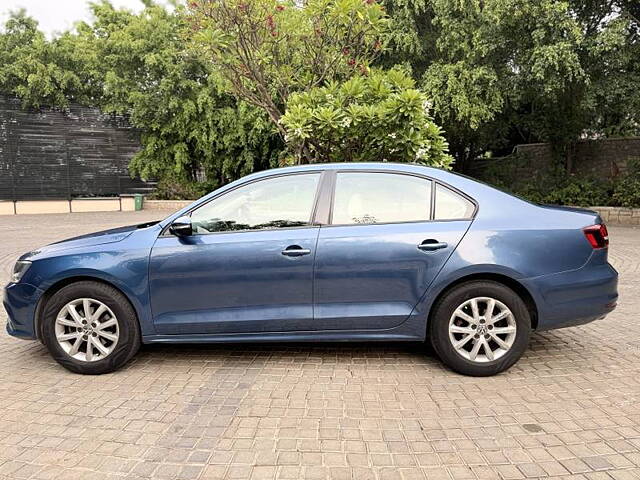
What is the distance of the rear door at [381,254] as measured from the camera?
12.3 ft

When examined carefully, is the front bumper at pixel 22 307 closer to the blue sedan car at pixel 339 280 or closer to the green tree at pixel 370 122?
the blue sedan car at pixel 339 280

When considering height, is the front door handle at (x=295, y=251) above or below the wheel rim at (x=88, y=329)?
above

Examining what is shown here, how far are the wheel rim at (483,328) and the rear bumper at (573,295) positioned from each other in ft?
0.92

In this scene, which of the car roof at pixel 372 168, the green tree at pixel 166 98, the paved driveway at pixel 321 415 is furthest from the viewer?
the green tree at pixel 166 98

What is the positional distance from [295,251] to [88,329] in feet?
5.74

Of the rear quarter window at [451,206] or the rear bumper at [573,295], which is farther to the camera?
the rear quarter window at [451,206]

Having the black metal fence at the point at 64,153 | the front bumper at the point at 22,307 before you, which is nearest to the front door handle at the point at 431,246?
the front bumper at the point at 22,307

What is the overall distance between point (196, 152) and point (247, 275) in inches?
719

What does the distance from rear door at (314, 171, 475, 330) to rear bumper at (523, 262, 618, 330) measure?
30.0 inches

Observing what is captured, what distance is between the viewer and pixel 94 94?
20391mm

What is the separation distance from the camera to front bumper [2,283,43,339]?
3.89 m

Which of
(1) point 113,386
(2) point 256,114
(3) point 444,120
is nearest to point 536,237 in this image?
(1) point 113,386

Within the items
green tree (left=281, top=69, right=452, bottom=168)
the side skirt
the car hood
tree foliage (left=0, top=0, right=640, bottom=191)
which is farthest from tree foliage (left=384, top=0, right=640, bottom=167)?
the car hood

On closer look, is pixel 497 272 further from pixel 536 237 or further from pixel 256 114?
pixel 256 114
